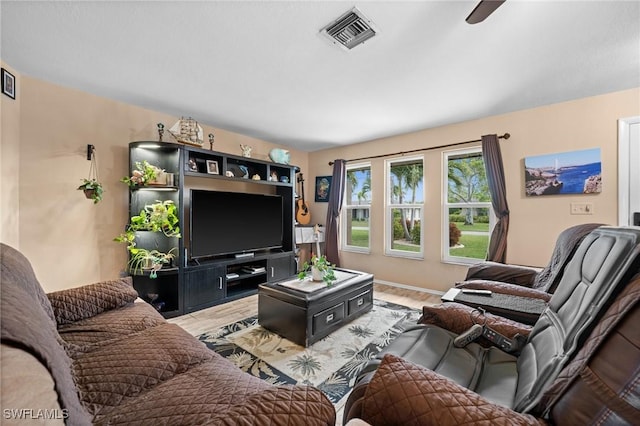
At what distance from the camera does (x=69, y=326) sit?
1456mm

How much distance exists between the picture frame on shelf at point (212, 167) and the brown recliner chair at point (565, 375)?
9.91ft

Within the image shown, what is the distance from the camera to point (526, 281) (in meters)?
2.25

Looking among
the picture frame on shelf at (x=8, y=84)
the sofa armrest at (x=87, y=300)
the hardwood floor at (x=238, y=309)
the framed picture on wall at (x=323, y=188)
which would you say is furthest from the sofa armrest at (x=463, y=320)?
the picture frame on shelf at (x=8, y=84)

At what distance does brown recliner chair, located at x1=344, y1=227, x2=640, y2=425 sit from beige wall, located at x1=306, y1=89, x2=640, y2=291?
7.60 feet

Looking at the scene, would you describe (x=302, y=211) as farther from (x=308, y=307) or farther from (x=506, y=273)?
(x=506, y=273)

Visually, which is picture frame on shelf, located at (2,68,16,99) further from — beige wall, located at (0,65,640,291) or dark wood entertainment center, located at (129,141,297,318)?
dark wood entertainment center, located at (129,141,297,318)

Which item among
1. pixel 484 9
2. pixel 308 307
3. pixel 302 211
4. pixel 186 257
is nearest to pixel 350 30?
pixel 484 9

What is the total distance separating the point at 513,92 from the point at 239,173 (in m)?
3.44

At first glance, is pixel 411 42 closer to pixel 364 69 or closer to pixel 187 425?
pixel 364 69

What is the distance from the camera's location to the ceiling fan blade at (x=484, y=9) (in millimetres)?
1257

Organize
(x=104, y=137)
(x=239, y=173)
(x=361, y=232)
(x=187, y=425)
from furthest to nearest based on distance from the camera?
(x=361, y=232), (x=239, y=173), (x=104, y=137), (x=187, y=425)

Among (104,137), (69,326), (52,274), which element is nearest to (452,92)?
(69,326)

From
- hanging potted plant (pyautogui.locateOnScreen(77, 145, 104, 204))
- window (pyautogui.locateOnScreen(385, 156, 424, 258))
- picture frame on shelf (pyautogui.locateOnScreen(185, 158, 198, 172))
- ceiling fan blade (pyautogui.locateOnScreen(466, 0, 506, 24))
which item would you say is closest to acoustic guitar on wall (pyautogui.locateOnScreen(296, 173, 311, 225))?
window (pyautogui.locateOnScreen(385, 156, 424, 258))

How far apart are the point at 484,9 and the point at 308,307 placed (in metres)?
2.26
